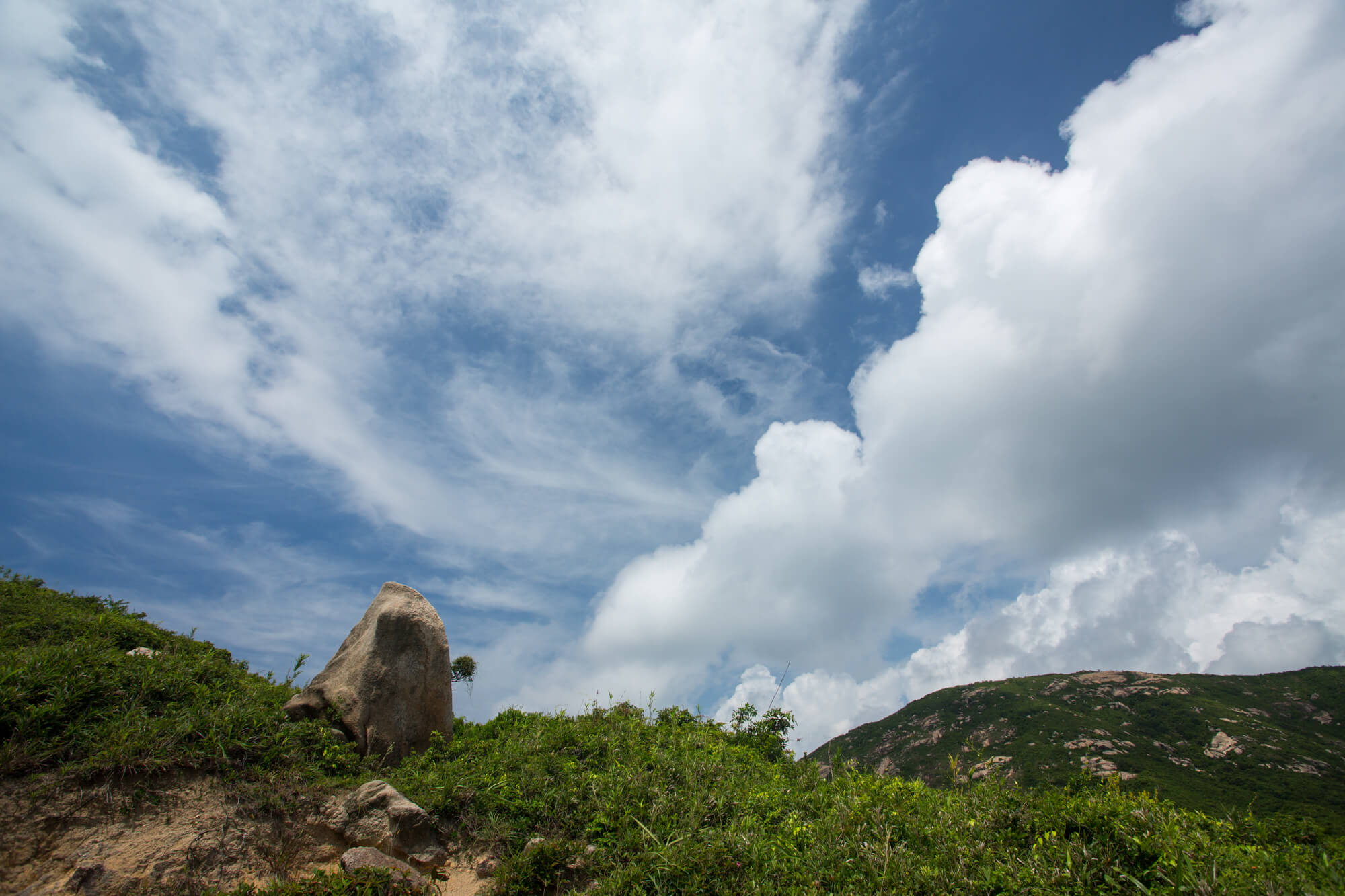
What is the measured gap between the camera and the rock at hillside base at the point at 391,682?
1308 centimetres

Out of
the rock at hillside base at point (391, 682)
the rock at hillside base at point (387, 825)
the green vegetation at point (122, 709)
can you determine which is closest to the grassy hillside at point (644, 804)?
the green vegetation at point (122, 709)

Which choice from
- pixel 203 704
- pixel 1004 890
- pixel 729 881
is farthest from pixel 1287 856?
pixel 203 704

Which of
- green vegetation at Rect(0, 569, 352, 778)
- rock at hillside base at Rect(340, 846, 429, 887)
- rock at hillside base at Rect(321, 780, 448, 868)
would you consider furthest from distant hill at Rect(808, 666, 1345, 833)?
green vegetation at Rect(0, 569, 352, 778)

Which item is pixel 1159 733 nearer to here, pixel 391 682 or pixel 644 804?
pixel 644 804

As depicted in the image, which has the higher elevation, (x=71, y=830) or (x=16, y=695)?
(x=16, y=695)

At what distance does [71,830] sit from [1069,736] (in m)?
95.2

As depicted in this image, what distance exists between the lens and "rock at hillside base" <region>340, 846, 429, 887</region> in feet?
29.5

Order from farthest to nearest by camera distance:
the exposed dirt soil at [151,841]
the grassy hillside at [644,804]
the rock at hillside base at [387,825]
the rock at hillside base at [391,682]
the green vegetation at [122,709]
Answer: the rock at hillside base at [391,682], the rock at hillside base at [387,825], the green vegetation at [122,709], the exposed dirt soil at [151,841], the grassy hillside at [644,804]

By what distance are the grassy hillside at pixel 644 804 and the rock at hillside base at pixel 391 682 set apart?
685 mm

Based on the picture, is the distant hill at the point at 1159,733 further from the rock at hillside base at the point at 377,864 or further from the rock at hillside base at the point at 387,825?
the rock at hillside base at the point at 377,864

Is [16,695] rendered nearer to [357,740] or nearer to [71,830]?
[71,830]

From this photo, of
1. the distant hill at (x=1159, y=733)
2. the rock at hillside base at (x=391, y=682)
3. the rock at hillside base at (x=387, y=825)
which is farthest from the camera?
the distant hill at (x=1159, y=733)

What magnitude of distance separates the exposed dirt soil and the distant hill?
52.6 m

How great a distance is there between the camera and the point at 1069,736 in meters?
74.9
